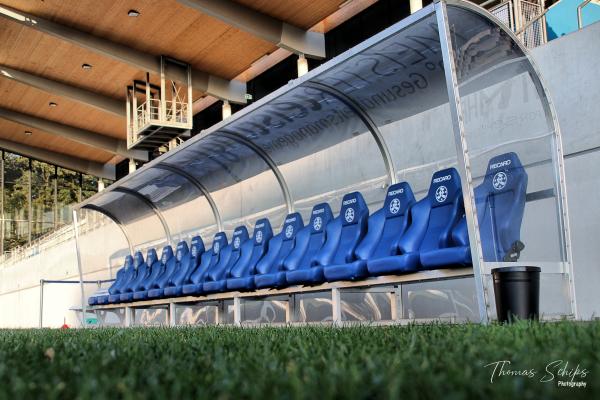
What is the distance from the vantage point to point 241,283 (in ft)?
30.0

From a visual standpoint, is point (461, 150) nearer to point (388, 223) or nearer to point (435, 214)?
point (435, 214)

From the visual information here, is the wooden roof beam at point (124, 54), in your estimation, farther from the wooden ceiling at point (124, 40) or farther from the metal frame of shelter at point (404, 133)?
the metal frame of shelter at point (404, 133)

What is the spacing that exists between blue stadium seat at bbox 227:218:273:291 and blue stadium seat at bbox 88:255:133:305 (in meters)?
4.39

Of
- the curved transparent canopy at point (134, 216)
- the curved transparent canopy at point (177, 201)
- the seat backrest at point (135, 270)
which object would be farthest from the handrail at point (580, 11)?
the seat backrest at point (135, 270)

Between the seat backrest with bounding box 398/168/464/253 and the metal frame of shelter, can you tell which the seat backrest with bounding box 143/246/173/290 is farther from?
the seat backrest with bounding box 398/168/464/253

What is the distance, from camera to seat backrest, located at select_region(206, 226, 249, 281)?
1028 centimetres

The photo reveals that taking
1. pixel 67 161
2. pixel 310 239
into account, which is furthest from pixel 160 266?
pixel 67 161

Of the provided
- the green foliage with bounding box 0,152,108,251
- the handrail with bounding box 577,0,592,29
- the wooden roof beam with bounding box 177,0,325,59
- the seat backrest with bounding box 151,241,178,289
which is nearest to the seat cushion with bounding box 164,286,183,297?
the seat backrest with bounding box 151,241,178,289

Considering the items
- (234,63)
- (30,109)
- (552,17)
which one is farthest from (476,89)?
(30,109)

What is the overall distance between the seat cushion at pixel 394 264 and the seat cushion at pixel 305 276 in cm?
86

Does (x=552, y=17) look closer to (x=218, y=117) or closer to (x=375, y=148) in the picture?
(x=375, y=148)

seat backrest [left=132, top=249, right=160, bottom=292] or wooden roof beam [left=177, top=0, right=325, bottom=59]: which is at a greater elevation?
wooden roof beam [left=177, top=0, right=325, bottom=59]

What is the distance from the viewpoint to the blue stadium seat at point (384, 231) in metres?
7.27

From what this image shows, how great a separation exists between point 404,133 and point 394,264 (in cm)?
221
